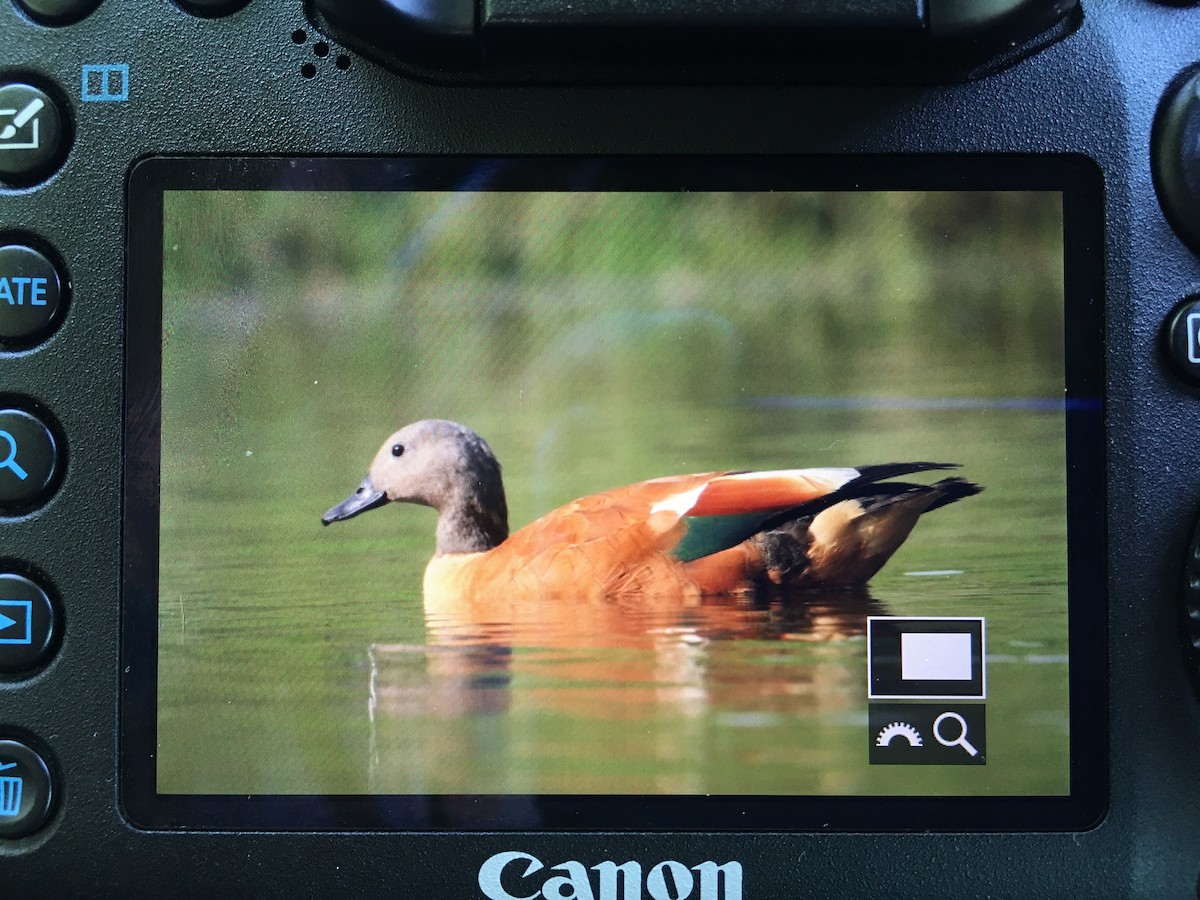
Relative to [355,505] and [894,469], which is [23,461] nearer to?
[355,505]

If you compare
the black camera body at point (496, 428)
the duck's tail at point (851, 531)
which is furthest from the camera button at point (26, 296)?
the duck's tail at point (851, 531)

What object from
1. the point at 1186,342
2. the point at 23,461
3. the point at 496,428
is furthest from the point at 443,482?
the point at 1186,342

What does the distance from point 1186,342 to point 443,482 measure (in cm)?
31

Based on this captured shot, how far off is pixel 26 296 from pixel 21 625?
13 cm

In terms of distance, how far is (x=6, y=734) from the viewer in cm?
43

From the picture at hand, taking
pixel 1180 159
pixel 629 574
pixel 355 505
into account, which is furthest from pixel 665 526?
pixel 1180 159

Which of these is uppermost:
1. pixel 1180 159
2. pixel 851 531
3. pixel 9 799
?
pixel 1180 159

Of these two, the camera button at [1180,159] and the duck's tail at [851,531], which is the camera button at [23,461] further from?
the camera button at [1180,159]

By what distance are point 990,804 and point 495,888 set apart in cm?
20

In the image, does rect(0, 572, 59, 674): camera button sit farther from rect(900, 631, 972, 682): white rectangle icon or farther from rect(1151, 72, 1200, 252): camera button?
rect(1151, 72, 1200, 252): camera button

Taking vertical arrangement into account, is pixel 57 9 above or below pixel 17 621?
above

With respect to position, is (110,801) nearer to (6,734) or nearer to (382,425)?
(6,734)

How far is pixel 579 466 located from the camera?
0.44m

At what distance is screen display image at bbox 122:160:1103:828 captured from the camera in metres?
0.43
